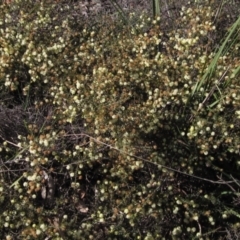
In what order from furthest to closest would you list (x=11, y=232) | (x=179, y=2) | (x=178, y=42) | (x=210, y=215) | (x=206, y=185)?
1. (x=179, y=2)
2. (x=178, y=42)
3. (x=206, y=185)
4. (x=210, y=215)
5. (x=11, y=232)

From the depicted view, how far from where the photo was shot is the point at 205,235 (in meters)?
2.76

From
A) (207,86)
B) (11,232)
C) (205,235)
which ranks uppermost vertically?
(207,86)

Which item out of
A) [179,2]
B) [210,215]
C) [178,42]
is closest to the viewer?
[210,215]

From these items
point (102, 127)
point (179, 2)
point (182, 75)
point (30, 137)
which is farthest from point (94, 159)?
point (179, 2)

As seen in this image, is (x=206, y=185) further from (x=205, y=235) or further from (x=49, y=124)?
(x=49, y=124)

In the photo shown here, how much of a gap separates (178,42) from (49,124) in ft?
3.36

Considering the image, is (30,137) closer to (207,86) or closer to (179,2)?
(207,86)

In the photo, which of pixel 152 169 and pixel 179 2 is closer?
pixel 152 169

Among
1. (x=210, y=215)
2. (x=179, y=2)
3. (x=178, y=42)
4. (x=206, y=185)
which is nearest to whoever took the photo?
(x=210, y=215)

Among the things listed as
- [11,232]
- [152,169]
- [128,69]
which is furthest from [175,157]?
[11,232]

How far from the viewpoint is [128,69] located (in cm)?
319

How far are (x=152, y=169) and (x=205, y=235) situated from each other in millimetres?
465

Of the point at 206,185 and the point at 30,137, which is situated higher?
the point at 30,137

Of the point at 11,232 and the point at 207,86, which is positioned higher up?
the point at 207,86
